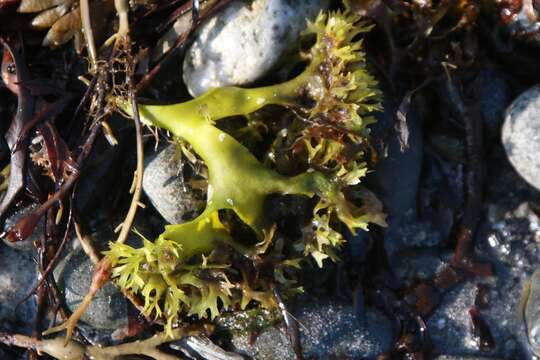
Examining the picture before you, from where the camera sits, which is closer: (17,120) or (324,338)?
(17,120)

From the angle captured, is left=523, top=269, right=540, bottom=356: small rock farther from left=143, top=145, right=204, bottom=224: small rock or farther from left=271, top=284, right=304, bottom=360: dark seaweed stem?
left=143, top=145, right=204, bottom=224: small rock

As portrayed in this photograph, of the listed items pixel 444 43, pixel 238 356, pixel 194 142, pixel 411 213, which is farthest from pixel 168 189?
pixel 444 43

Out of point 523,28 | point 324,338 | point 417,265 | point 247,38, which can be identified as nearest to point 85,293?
point 324,338

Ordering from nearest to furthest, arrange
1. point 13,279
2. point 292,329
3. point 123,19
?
1. point 123,19
2. point 292,329
3. point 13,279

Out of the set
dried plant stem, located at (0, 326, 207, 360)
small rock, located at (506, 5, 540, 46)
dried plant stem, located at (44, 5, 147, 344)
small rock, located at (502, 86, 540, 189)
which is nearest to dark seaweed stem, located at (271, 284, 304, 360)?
dried plant stem, located at (0, 326, 207, 360)

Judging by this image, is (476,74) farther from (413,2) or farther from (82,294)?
(82,294)

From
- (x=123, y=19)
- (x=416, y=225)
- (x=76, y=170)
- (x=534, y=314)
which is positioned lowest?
(x=534, y=314)

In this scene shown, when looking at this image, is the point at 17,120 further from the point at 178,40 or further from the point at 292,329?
the point at 292,329
